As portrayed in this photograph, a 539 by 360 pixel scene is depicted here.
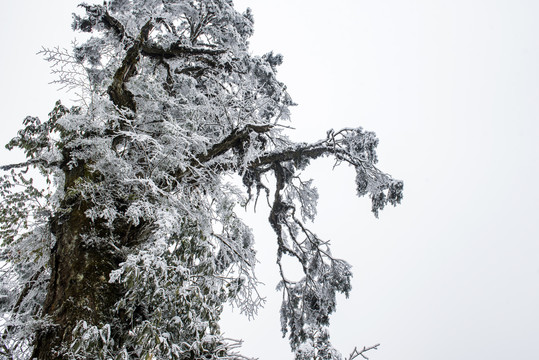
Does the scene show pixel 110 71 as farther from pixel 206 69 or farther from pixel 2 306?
pixel 2 306

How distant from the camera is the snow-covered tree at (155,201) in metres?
4.10

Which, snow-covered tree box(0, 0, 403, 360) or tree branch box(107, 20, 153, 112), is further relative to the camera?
tree branch box(107, 20, 153, 112)

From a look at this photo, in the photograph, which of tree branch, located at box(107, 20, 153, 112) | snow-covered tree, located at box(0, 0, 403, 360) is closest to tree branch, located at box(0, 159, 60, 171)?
snow-covered tree, located at box(0, 0, 403, 360)

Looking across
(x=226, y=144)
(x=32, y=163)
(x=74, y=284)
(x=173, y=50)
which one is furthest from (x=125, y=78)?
(x=74, y=284)

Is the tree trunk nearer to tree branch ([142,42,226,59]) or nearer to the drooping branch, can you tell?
the drooping branch

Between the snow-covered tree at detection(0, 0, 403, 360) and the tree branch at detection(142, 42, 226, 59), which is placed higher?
the tree branch at detection(142, 42, 226, 59)

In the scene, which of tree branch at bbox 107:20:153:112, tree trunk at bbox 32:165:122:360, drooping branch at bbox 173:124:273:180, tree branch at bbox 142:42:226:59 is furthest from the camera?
tree branch at bbox 142:42:226:59

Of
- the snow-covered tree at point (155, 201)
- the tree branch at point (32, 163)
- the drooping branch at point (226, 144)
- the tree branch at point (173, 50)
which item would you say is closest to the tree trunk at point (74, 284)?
the snow-covered tree at point (155, 201)

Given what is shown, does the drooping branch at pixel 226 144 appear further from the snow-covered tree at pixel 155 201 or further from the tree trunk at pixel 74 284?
the tree trunk at pixel 74 284

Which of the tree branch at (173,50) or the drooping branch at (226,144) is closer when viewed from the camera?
the drooping branch at (226,144)

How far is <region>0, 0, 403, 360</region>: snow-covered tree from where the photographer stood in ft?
13.5

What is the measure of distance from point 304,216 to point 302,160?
1.83 meters

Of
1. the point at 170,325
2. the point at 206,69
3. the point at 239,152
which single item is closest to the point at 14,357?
the point at 170,325

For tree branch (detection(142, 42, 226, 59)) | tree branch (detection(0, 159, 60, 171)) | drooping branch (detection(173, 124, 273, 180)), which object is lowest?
tree branch (detection(0, 159, 60, 171))
